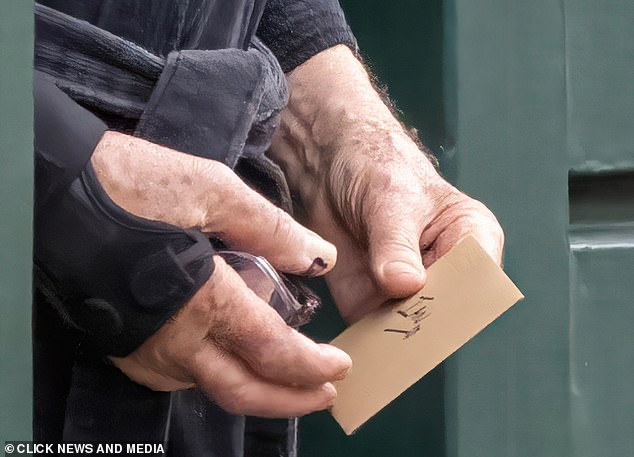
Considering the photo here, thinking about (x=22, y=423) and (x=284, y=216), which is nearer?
(x=22, y=423)

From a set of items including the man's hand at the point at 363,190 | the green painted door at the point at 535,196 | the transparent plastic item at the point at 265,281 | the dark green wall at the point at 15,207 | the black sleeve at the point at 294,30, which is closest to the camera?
the dark green wall at the point at 15,207

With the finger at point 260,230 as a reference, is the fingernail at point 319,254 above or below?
below

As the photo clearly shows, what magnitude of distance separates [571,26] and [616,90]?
0.32ft

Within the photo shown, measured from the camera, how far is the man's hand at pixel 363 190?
3.51ft

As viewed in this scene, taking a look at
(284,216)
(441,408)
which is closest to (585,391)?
(441,408)

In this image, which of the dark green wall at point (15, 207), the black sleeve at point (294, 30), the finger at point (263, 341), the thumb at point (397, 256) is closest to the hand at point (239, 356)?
the finger at point (263, 341)

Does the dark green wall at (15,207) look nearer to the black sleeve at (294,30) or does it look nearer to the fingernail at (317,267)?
the fingernail at (317,267)

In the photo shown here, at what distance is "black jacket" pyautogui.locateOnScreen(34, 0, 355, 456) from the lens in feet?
2.72

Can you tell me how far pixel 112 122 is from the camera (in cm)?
97

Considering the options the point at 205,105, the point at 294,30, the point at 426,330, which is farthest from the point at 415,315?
the point at 294,30

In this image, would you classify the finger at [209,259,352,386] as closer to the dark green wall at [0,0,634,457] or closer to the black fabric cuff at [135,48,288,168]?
the black fabric cuff at [135,48,288,168]

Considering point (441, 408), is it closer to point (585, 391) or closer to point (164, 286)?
point (585, 391)

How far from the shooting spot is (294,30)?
1.22 meters

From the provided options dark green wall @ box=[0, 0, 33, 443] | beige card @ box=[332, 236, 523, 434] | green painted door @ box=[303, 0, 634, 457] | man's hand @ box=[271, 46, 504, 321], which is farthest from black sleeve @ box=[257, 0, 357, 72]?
dark green wall @ box=[0, 0, 33, 443]
